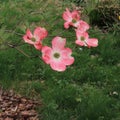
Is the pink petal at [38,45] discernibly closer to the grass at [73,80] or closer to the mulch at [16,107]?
the grass at [73,80]

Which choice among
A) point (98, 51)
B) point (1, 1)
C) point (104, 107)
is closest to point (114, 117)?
point (104, 107)

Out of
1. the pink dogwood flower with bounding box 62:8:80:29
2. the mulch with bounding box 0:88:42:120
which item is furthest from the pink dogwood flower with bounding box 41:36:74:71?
the mulch with bounding box 0:88:42:120

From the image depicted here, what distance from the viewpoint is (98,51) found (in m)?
4.79

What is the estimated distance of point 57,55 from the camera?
194 cm

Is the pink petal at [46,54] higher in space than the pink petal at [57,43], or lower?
lower

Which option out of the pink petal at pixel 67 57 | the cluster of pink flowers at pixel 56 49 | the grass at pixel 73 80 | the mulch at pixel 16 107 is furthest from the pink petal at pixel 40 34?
the mulch at pixel 16 107

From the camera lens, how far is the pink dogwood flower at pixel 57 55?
1.91m

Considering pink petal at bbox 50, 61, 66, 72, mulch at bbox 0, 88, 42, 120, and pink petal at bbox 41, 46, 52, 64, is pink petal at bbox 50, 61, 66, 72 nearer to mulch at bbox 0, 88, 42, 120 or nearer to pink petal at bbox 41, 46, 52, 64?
pink petal at bbox 41, 46, 52, 64

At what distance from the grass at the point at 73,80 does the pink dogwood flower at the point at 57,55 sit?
121cm

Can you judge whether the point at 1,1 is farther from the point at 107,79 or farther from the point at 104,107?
the point at 104,107

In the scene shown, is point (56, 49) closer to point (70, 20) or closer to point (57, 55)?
point (57, 55)

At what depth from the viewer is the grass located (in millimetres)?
3574

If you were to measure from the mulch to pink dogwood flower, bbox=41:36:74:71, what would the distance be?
1.67m

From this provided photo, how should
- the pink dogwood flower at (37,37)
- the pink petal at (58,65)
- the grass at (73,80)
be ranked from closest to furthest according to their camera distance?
the pink petal at (58,65) < the pink dogwood flower at (37,37) < the grass at (73,80)
